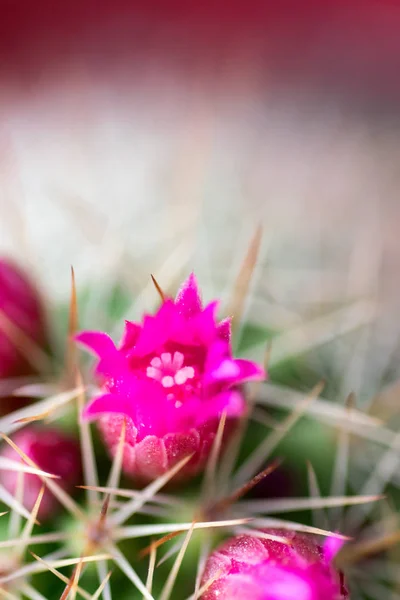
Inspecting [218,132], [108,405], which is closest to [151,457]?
[108,405]

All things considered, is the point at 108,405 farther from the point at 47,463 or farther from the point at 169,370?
the point at 47,463

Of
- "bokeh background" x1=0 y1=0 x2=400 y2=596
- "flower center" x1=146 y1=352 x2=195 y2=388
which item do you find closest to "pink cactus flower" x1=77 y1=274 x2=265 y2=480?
"flower center" x1=146 y1=352 x2=195 y2=388

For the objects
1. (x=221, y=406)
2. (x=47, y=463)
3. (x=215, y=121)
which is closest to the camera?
(x=221, y=406)

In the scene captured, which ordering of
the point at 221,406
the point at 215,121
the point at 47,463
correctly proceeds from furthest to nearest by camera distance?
the point at 215,121 < the point at 47,463 < the point at 221,406

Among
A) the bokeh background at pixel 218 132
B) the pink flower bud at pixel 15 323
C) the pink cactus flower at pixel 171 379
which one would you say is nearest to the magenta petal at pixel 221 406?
the pink cactus flower at pixel 171 379

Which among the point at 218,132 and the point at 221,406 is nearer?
the point at 221,406

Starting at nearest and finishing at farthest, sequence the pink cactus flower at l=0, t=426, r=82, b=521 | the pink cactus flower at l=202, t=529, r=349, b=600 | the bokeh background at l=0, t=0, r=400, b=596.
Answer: the pink cactus flower at l=202, t=529, r=349, b=600 < the pink cactus flower at l=0, t=426, r=82, b=521 < the bokeh background at l=0, t=0, r=400, b=596

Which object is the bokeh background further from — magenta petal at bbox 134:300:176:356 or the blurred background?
magenta petal at bbox 134:300:176:356

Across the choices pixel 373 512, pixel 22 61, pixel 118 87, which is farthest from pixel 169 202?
pixel 373 512
